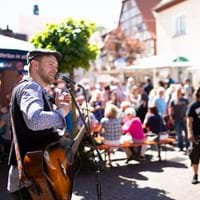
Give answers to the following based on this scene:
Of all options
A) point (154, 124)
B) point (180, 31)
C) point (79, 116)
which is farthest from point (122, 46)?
point (79, 116)

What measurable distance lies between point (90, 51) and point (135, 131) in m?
1.82

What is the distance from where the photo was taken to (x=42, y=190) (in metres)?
2.83

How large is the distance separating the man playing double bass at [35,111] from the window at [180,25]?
19.8m

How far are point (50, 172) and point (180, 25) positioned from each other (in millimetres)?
20581

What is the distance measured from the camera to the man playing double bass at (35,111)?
2.68 m

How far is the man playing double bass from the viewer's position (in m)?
2.68

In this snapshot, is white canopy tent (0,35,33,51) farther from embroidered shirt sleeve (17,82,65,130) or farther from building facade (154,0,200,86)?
building facade (154,0,200,86)

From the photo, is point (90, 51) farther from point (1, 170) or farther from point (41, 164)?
point (41, 164)

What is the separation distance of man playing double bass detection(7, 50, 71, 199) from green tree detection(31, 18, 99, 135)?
4.55 m

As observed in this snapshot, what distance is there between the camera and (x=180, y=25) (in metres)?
22.3

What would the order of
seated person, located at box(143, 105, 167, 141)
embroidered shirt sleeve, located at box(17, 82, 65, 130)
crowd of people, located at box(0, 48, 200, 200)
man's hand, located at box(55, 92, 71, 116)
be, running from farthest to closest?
seated person, located at box(143, 105, 167, 141)
man's hand, located at box(55, 92, 71, 116)
crowd of people, located at box(0, 48, 200, 200)
embroidered shirt sleeve, located at box(17, 82, 65, 130)

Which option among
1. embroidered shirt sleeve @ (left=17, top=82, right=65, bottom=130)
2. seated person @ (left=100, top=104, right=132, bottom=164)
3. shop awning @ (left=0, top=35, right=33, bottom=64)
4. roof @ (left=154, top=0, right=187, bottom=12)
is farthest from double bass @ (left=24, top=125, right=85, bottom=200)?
roof @ (left=154, top=0, right=187, bottom=12)

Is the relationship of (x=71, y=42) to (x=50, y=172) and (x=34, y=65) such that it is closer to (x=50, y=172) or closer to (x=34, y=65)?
(x=34, y=65)

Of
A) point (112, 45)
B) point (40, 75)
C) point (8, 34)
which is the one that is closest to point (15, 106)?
point (40, 75)
